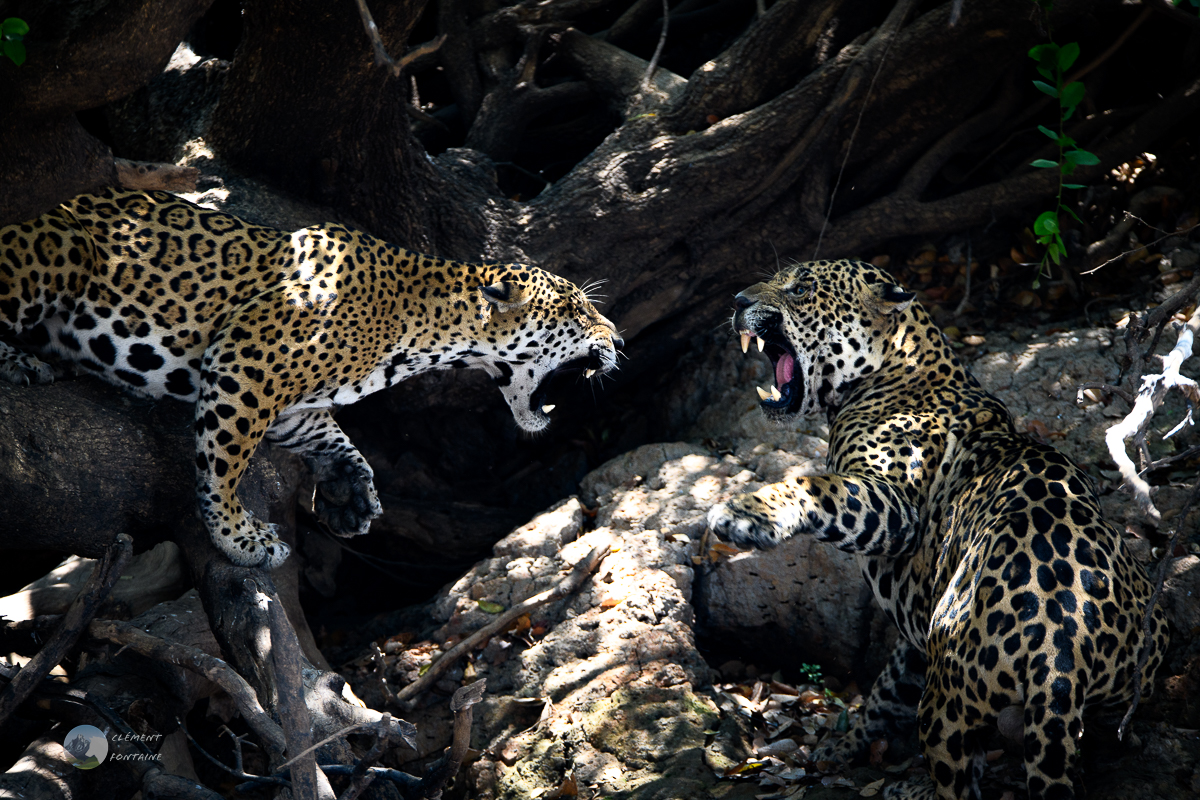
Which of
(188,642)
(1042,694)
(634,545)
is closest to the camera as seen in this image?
(1042,694)

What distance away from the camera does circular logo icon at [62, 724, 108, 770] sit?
3928mm

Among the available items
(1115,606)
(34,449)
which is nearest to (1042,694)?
(1115,606)

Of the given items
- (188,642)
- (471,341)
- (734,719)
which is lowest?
(734,719)

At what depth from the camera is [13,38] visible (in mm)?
3092

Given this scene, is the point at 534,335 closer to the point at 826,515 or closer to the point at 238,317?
the point at 238,317

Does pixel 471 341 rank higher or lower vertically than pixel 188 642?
higher

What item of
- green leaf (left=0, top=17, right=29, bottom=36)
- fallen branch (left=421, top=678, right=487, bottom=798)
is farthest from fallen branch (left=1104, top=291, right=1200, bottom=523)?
green leaf (left=0, top=17, right=29, bottom=36)

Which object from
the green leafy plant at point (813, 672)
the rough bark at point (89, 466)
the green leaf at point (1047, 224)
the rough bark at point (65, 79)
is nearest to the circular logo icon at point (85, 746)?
the rough bark at point (89, 466)

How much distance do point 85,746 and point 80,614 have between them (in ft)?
2.09

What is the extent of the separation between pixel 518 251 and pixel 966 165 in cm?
409

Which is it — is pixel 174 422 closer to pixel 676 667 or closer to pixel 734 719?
pixel 676 667

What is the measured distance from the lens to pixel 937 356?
5.22 m

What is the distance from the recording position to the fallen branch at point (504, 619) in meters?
5.38

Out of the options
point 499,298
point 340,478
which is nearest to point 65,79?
point 499,298
